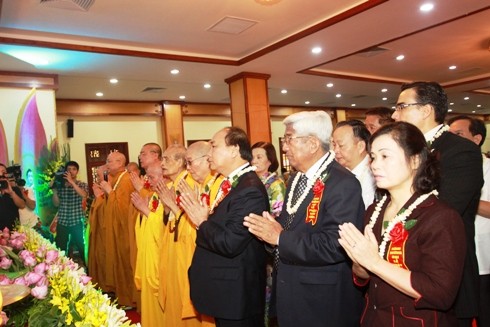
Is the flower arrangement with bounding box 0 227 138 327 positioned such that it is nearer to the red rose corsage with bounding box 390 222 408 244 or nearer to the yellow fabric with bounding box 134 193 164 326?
the red rose corsage with bounding box 390 222 408 244

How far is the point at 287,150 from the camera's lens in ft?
6.84

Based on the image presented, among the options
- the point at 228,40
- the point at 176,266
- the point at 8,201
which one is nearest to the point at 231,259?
the point at 176,266

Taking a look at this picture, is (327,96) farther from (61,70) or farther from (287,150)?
(287,150)

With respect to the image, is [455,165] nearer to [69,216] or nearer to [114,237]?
[114,237]

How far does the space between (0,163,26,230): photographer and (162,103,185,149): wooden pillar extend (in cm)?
711

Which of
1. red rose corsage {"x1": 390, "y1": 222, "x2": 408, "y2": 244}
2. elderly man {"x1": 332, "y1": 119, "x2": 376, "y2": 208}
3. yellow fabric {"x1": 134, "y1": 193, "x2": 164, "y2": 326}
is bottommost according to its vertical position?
yellow fabric {"x1": 134, "y1": 193, "x2": 164, "y2": 326}

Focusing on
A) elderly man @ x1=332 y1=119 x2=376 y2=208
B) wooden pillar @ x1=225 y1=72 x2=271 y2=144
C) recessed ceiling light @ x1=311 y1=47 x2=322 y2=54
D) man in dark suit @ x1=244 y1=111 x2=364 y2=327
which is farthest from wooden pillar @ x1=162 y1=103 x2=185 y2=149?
man in dark suit @ x1=244 y1=111 x2=364 y2=327

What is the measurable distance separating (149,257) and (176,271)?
0.45 metres

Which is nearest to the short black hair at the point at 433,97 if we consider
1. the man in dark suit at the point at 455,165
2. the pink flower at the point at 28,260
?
the man in dark suit at the point at 455,165

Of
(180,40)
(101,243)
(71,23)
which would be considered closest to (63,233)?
(101,243)

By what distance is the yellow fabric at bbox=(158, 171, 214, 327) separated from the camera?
2758 mm

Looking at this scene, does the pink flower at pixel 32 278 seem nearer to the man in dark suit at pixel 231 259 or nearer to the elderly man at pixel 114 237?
the man in dark suit at pixel 231 259

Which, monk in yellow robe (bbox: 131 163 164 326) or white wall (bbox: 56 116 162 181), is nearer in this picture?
monk in yellow robe (bbox: 131 163 164 326)

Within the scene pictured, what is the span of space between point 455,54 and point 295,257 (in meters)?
7.75
